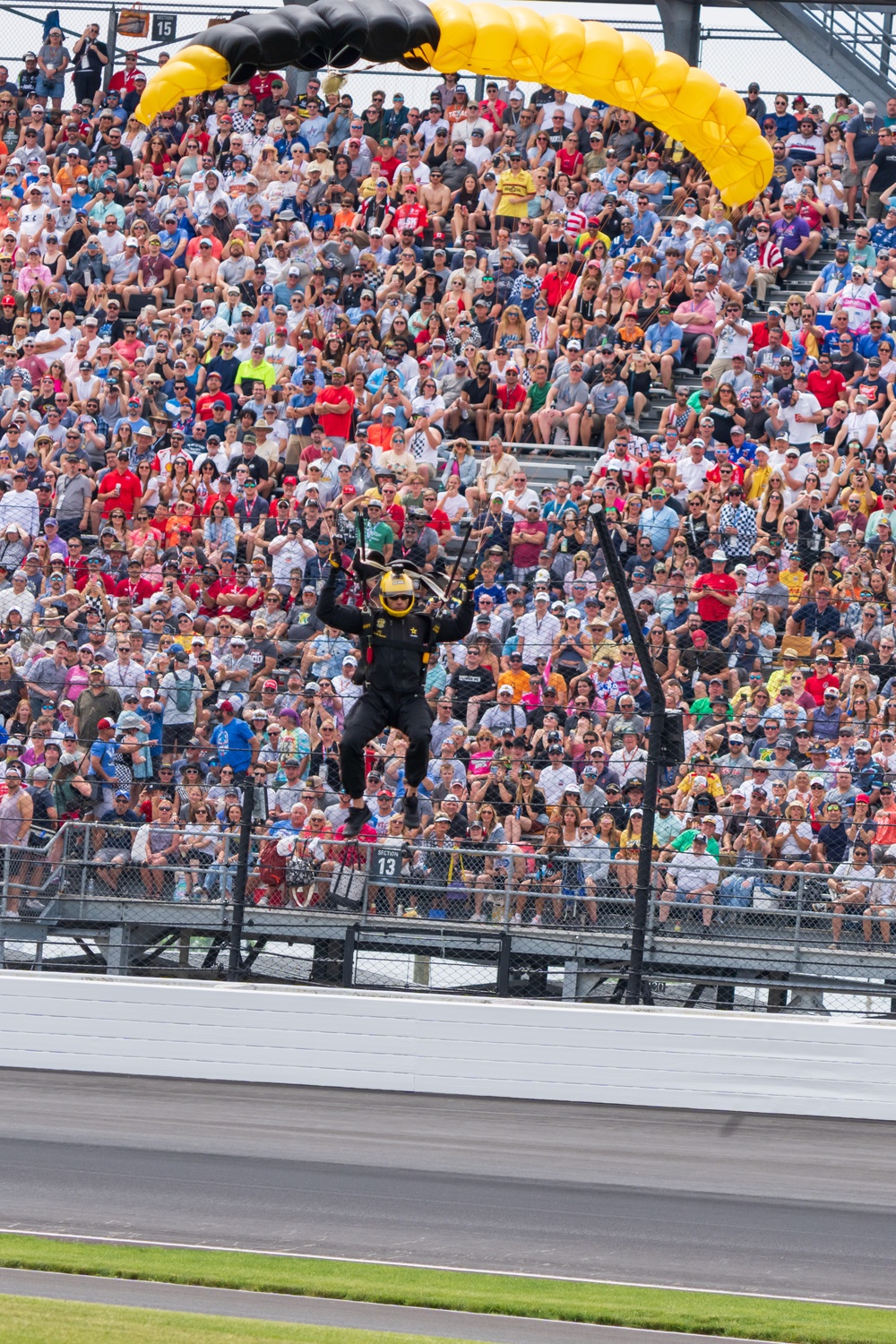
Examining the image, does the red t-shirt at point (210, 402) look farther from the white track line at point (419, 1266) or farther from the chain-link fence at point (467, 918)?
the white track line at point (419, 1266)

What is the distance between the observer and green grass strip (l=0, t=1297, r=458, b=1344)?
7.48 metres

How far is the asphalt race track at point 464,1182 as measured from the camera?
8.73 metres

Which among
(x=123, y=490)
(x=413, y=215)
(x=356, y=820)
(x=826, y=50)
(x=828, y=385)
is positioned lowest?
(x=356, y=820)

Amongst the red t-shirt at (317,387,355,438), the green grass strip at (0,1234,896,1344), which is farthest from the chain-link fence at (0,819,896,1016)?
the red t-shirt at (317,387,355,438)

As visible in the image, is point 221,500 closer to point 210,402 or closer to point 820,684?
point 210,402

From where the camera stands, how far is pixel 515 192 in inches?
813

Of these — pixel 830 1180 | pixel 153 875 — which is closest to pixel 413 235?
pixel 153 875

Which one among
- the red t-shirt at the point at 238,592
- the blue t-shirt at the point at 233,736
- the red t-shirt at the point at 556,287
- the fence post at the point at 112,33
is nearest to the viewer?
the blue t-shirt at the point at 233,736

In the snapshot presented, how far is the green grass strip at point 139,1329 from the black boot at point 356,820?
4.39 m

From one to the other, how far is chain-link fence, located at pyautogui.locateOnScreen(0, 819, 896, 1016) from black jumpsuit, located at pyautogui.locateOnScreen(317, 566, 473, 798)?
0.57 meters

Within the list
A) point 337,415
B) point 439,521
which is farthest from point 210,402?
point 439,521

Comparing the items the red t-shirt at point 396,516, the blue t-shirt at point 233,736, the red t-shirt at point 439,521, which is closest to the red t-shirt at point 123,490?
the red t-shirt at point 396,516

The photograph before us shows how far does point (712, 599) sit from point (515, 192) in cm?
967

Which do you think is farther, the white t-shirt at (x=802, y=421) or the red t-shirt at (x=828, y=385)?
the red t-shirt at (x=828, y=385)
